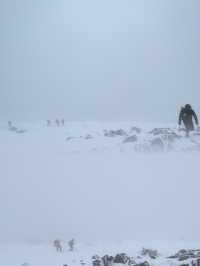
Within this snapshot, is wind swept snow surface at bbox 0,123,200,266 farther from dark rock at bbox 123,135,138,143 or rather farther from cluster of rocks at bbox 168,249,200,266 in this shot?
dark rock at bbox 123,135,138,143

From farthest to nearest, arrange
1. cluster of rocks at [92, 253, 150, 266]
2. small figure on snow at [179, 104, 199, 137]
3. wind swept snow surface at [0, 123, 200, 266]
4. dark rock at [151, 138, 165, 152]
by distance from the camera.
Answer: dark rock at [151, 138, 165, 152] → small figure on snow at [179, 104, 199, 137] → wind swept snow surface at [0, 123, 200, 266] → cluster of rocks at [92, 253, 150, 266]

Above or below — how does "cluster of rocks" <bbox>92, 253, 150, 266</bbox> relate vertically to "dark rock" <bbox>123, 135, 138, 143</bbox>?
below

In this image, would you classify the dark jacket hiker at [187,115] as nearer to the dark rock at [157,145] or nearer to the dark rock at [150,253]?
the dark rock at [157,145]

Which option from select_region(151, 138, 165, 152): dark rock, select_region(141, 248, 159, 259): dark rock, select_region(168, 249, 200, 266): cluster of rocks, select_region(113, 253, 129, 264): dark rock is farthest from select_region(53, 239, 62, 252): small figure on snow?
select_region(151, 138, 165, 152): dark rock

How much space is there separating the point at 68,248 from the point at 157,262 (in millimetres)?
1708

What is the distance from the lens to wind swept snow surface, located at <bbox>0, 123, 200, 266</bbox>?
5.78 metres

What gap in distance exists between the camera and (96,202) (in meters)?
7.18

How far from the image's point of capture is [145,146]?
40.1 ft

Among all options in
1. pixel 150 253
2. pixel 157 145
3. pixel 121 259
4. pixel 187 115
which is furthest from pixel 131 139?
pixel 121 259

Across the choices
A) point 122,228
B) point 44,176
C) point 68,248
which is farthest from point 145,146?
point 68,248

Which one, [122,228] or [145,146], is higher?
[145,146]

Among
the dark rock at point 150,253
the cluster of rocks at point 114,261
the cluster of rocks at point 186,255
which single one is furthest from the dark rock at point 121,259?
the cluster of rocks at point 186,255

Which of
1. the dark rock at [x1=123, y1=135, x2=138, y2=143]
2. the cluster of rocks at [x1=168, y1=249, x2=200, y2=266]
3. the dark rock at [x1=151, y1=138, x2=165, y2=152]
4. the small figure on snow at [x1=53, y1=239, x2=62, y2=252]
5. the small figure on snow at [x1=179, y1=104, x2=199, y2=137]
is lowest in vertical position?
the small figure on snow at [x1=53, y1=239, x2=62, y2=252]

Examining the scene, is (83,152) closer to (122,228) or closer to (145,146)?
(145,146)
